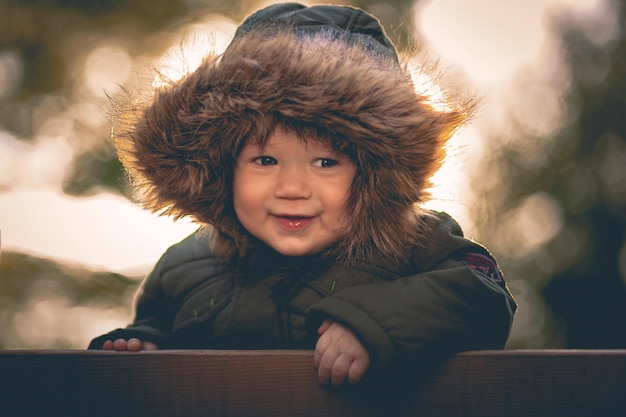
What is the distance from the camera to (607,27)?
402 cm

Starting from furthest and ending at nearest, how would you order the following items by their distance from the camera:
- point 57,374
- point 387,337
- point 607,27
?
point 607,27, point 387,337, point 57,374

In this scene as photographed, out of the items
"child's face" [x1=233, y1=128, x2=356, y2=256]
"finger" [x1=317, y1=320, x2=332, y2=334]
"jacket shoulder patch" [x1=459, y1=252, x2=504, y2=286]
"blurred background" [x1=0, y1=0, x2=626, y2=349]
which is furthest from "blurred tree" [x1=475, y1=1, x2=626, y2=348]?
"finger" [x1=317, y1=320, x2=332, y2=334]

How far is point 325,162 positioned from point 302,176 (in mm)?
62

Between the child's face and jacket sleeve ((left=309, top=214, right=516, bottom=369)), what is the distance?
0.22 meters

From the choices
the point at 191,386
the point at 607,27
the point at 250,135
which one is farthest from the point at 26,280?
the point at 607,27

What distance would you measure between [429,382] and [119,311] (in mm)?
3653

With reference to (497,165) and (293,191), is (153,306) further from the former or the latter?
(497,165)

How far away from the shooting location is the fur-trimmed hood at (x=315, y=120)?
1225 mm

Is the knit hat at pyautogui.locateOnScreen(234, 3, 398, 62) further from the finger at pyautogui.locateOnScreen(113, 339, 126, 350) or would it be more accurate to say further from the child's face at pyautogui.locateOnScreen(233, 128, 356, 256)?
the finger at pyautogui.locateOnScreen(113, 339, 126, 350)

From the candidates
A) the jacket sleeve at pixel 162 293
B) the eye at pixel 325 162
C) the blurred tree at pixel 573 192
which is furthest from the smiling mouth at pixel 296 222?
the blurred tree at pixel 573 192

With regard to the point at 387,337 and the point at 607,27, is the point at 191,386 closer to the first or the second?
the point at 387,337

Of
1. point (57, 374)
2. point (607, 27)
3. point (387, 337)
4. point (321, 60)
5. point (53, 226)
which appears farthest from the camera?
point (607, 27)

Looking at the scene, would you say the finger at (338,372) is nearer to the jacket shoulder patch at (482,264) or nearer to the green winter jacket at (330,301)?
the green winter jacket at (330,301)

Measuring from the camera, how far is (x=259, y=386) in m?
0.90
